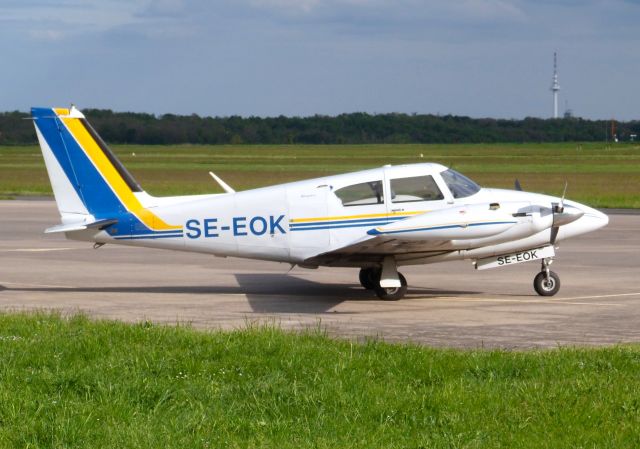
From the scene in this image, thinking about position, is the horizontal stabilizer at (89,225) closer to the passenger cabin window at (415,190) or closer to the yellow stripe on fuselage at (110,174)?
the yellow stripe on fuselage at (110,174)

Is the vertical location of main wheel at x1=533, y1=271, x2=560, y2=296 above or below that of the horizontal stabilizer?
below

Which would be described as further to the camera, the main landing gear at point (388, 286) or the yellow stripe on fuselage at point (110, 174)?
the yellow stripe on fuselage at point (110, 174)

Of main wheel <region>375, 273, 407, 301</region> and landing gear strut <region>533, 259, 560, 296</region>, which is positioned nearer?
main wheel <region>375, 273, 407, 301</region>

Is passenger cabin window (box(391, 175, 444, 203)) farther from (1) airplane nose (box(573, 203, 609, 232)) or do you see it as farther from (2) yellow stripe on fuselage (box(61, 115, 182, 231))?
(2) yellow stripe on fuselage (box(61, 115, 182, 231))

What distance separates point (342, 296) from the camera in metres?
18.3

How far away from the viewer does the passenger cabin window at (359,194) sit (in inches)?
682

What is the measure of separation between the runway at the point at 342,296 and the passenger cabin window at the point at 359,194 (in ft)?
5.20

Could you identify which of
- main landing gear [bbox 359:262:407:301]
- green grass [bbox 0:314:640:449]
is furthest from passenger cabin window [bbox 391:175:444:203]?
green grass [bbox 0:314:640:449]

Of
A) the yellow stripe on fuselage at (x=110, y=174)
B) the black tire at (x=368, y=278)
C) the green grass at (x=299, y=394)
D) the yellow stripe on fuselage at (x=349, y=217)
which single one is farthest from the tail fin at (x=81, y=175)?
the green grass at (x=299, y=394)

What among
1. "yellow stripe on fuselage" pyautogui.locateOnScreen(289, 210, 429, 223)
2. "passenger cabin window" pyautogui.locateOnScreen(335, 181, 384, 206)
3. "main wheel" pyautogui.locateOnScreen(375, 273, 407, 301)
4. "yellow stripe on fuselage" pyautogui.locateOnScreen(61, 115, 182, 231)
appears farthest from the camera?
"yellow stripe on fuselage" pyautogui.locateOnScreen(61, 115, 182, 231)

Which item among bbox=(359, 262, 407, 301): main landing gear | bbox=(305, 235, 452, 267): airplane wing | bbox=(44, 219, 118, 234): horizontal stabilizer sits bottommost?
bbox=(359, 262, 407, 301): main landing gear

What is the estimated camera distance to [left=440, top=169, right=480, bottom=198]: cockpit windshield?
17312mm

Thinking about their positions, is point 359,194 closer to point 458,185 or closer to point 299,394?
point 458,185

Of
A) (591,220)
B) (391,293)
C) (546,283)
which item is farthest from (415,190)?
(591,220)
